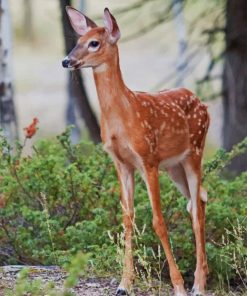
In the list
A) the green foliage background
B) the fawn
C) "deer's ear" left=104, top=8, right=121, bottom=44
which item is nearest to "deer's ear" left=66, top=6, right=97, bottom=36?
the fawn

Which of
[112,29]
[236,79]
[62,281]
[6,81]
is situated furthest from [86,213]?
[236,79]

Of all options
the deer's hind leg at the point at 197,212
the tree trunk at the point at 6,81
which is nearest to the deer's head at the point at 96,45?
the deer's hind leg at the point at 197,212

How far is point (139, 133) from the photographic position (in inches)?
275

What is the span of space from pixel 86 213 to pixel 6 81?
331 centimetres

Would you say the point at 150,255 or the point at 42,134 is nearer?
the point at 150,255

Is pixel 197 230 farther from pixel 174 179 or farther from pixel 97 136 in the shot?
pixel 97 136

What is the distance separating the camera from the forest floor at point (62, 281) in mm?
7340

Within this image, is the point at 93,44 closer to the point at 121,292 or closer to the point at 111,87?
the point at 111,87

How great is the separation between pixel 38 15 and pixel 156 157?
42639mm

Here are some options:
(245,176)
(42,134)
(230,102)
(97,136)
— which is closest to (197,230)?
(245,176)

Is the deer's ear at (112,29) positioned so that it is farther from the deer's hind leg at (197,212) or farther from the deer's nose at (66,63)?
the deer's hind leg at (197,212)

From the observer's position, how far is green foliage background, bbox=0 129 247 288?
820 centimetres

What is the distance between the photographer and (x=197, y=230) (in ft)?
24.9

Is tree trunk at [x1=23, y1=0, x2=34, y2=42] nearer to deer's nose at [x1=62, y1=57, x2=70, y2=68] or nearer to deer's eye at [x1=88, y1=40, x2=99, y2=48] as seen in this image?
deer's eye at [x1=88, y1=40, x2=99, y2=48]
